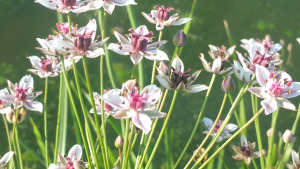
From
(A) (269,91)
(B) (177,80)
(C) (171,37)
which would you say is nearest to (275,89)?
(A) (269,91)

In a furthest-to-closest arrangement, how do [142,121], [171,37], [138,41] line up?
[171,37] < [138,41] < [142,121]

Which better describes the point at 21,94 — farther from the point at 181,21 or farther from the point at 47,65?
the point at 181,21

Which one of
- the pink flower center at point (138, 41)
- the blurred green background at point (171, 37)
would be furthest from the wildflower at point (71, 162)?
the blurred green background at point (171, 37)

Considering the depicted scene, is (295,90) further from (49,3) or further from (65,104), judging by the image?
(65,104)

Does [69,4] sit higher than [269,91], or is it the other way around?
[69,4]

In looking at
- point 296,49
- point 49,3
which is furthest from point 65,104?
point 296,49

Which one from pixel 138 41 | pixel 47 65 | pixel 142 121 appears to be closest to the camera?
pixel 142 121

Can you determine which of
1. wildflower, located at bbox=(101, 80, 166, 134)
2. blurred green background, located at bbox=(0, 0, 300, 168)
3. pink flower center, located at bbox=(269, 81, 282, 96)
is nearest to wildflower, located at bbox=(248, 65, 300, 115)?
pink flower center, located at bbox=(269, 81, 282, 96)
